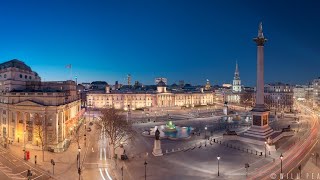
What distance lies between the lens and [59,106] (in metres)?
58.6

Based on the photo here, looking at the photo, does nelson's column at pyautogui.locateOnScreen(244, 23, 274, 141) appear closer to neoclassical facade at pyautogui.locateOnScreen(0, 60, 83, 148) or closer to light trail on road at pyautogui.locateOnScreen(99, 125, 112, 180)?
light trail on road at pyautogui.locateOnScreen(99, 125, 112, 180)

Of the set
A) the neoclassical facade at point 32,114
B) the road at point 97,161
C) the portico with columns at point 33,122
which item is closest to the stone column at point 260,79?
the road at point 97,161

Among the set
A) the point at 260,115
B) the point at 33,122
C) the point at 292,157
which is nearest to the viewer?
the point at 292,157

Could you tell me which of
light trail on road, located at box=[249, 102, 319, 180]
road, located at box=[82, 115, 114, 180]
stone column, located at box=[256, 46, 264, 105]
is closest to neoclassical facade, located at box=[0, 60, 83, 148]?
road, located at box=[82, 115, 114, 180]

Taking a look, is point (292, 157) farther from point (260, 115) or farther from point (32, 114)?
point (32, 114)

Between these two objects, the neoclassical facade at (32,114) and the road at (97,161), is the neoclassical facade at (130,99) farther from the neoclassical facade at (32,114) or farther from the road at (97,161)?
the road at (97,161)

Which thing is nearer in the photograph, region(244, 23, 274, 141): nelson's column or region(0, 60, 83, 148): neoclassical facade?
region(0, 60, 83, 148): neoclassical facade

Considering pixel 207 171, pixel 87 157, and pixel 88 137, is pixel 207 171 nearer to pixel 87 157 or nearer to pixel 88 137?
pixel 87 157

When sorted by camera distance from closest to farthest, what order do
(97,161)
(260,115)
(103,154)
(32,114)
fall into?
(97,161), (103,154), (32,114), (260,115)

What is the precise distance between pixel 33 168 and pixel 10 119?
24568mm

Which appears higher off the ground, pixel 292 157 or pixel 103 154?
pixel 292 157

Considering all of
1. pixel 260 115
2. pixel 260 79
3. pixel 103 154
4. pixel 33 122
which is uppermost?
pixel 260 79

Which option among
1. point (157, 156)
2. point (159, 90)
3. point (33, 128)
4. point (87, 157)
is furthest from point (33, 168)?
point (159, 90)

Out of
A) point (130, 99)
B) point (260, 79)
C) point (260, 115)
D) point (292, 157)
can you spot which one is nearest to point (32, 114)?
point (292, 157)
